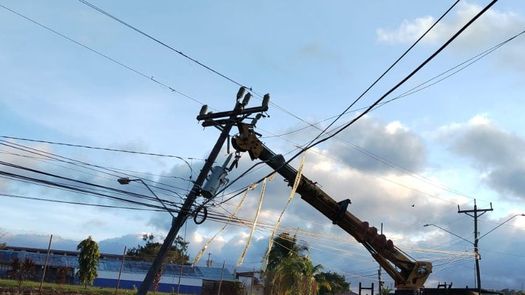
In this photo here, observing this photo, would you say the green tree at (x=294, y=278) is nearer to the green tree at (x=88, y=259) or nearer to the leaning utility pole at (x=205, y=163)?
the green tree at (x=88, y=259)

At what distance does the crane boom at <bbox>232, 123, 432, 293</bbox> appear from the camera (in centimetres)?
2039

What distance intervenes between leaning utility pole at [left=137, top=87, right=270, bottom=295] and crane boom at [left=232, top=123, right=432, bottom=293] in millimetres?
566

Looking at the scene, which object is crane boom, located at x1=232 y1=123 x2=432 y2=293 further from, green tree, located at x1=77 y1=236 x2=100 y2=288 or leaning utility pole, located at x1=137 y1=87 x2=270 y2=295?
green tree, located at x1=77 y1=236 x2=100 y2=288

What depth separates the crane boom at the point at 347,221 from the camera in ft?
66.9

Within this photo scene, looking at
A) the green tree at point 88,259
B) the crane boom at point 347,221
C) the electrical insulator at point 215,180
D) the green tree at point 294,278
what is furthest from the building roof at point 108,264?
the electrical insulator at point 215,180

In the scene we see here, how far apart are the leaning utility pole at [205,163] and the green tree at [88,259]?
23.9 metres

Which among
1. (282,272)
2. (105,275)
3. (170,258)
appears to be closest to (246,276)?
(170,258)

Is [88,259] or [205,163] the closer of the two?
[205,163]

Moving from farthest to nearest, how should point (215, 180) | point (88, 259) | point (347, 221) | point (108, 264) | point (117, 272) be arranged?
point (108, 264) → point (117, 272) → point (88, 259) → point (347, 221) → point (215, 180)

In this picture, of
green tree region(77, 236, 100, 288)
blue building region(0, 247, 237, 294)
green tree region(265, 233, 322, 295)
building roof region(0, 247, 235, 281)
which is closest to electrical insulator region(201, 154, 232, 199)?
green tree region(265, 233, 322, 295)

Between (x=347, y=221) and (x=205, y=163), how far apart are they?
6054 millimetres

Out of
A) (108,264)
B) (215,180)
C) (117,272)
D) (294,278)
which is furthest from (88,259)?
(215,180)

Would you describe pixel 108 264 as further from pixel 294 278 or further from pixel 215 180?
pixel 215 180

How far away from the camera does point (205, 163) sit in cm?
2053
